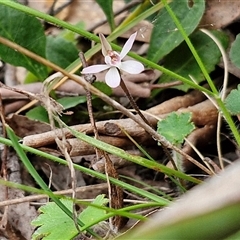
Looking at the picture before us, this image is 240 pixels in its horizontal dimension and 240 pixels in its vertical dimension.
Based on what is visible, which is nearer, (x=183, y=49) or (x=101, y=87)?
(x=101, y=87)

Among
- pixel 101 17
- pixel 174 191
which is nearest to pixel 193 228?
pixel 174 191

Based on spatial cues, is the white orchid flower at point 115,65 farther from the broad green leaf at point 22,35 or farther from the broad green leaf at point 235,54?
the broad green leaf at point 22,35

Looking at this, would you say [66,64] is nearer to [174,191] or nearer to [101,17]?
[101,17]

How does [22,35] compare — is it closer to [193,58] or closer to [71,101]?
[71,101]

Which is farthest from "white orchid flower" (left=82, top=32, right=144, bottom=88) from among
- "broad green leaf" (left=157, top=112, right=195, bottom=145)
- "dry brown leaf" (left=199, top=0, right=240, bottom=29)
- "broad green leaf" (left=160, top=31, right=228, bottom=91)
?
"dry brown leaf" (left=199, top=0, right=240, bottom=29)

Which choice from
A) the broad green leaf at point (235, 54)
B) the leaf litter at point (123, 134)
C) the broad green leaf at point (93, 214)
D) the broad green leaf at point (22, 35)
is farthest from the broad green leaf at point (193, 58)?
the broad green leaf at point (93, 214)

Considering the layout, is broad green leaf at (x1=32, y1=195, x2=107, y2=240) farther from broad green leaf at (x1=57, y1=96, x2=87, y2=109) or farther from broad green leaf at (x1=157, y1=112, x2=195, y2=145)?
broad green leaf at (x1=57, y1=96, x2=87, y2=109)
